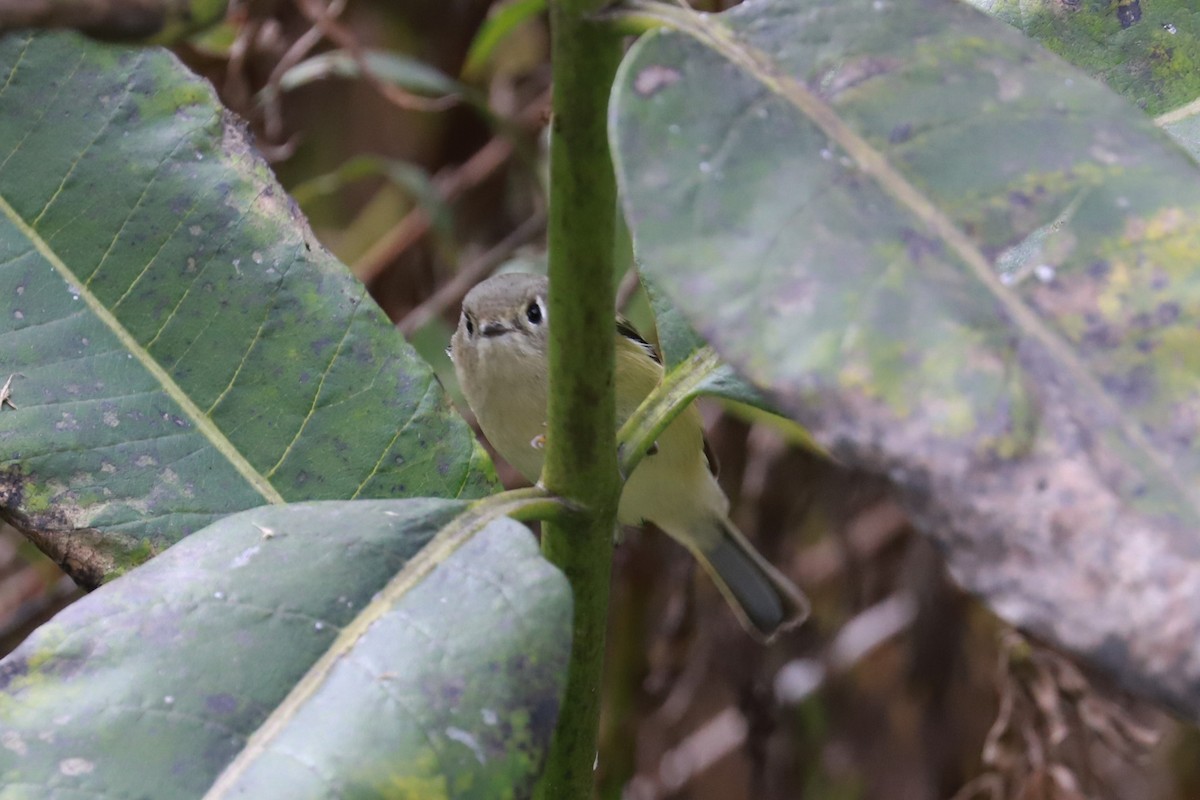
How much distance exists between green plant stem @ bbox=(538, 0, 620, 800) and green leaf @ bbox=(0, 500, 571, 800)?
0.08m

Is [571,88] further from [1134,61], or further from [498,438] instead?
[498,438]

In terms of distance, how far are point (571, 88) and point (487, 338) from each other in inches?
72.4

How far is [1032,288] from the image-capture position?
71 centimetres

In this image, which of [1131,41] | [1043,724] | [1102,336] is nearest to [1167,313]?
[1102,336]

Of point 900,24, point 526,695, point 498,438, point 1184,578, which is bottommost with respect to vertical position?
point 498,438

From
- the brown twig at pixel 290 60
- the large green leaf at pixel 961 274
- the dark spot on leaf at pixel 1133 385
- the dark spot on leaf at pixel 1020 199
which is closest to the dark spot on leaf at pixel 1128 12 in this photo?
the large green leaf at pixel 961 274

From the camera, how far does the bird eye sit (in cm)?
267

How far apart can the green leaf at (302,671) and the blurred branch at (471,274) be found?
233 centimetres

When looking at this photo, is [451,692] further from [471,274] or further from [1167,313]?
[471,274]

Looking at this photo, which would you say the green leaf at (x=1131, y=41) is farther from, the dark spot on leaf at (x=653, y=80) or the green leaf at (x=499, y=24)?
the green leaf at (x=499, y=24)

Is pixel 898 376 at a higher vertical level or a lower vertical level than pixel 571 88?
lower

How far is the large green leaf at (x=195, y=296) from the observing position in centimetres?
129

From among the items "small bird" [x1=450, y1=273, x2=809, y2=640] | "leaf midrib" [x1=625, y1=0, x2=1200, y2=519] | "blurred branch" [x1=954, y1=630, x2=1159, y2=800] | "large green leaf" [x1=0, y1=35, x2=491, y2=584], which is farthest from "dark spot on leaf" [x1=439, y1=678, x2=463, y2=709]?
"small bird" [x1=450, y1=273, x2=809, y2=640]

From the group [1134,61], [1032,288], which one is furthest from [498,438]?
[1032,288]
